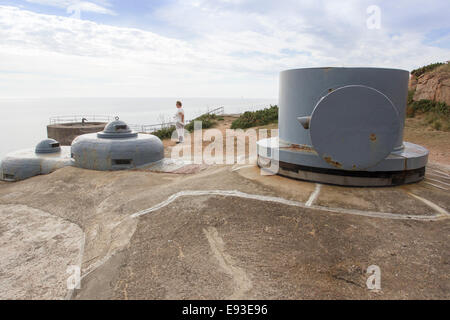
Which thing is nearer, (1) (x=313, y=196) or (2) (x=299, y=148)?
(1) (x=313, y=196)

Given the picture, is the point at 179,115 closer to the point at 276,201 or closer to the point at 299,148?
the point at 299,148

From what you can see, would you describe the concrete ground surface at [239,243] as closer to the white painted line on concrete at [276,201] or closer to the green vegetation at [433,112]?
the white painted line on concrete at [276,201]

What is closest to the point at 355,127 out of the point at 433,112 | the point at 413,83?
the point at 433,112

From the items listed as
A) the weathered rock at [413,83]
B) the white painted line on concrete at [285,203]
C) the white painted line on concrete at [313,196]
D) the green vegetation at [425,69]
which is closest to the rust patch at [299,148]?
the white painted line on concrete at [313,196]

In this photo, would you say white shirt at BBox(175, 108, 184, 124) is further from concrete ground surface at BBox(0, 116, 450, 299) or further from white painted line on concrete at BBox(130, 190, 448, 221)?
white painted line on concrete at BBox(130, 190, 448, 221)

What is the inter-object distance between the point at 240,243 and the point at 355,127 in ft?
7.47

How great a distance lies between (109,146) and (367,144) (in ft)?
21.4

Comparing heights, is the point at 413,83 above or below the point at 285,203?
above

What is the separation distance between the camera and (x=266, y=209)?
13.7 ft

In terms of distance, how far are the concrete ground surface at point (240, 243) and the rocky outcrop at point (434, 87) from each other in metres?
15.3

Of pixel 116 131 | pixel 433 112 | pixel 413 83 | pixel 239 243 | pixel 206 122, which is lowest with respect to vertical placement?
pixel 239 243

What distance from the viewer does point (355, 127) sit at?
4367mm
